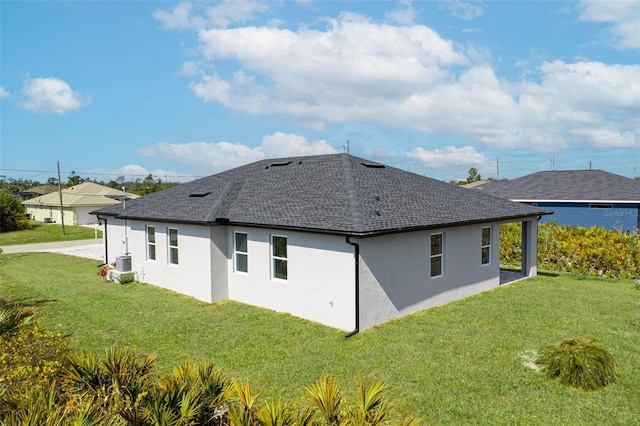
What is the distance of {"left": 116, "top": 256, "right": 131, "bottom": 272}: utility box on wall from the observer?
1698 cm

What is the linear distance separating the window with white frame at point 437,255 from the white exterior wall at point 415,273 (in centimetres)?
14

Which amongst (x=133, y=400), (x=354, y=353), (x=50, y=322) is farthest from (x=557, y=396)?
(x=50, y=322)

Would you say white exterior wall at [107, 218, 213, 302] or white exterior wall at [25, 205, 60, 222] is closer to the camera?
white exterior wall at [107, 218, 213, 302]

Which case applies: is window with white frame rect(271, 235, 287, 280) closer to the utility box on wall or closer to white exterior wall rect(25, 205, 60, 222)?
the utility box on wall

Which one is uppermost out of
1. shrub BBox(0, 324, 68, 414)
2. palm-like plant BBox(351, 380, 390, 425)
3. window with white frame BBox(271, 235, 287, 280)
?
window with white frame BBox(271, 235, 287, 280)

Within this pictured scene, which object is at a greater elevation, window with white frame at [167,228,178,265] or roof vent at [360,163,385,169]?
roof vent at [360,163,385,169]

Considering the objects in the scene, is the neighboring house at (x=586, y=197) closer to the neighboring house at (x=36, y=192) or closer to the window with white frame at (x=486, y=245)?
the window with white frame at (x=486, y=245)

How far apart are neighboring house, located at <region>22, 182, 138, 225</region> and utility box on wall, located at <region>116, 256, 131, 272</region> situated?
30.0 metres

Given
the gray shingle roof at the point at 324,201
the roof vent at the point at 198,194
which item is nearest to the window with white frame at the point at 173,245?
the gray shingle roof at the point at 324,201

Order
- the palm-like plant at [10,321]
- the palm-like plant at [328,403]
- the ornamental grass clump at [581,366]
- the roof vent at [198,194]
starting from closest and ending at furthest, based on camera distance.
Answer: the palm-like plant at [328,403], the ornamental grass clump at [581,366], the palm-like plant at [10,321], the roof vent at [198,194]

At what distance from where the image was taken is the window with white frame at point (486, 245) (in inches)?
629

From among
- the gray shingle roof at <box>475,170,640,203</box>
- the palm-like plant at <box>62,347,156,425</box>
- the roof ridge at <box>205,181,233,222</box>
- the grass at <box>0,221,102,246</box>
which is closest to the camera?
the palm-like plant at <box>62,347,156,425</box>

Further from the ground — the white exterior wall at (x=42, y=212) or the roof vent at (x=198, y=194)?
the roof vent at (x=198, y=194)

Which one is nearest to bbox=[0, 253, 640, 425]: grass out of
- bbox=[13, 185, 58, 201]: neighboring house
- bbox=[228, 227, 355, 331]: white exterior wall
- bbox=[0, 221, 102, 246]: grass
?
bbox=[228, 227, 355, 331]: white exterior wall
